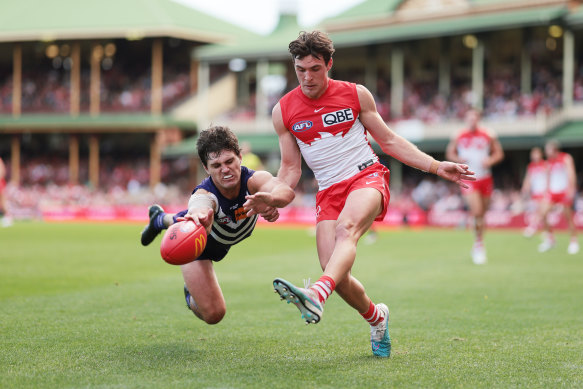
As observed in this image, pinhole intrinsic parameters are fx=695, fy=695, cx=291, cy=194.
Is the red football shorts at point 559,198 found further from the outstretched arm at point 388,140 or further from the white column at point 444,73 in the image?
the white column at point 444,73

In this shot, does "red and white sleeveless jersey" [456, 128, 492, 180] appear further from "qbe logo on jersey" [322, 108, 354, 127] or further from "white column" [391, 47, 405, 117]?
"white column" [391, 47, 405, 117]

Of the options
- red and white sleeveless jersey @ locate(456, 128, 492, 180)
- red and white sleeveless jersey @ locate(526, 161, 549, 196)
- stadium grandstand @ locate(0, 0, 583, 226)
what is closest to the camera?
red and white sleeveless jersey @ locate(456, 128, 492, 180)

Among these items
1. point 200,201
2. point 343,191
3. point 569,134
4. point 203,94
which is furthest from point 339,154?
point 203,94

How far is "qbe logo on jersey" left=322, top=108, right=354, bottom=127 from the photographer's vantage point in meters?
5.50

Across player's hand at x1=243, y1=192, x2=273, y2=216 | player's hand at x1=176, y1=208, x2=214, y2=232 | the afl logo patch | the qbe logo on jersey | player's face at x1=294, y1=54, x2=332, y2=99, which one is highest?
player's face at x1=294, y1=54, x2=332, y2=99

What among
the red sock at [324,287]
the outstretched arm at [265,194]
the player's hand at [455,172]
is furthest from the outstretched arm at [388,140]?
the red sock at [324,287]

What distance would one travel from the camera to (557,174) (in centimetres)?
1625

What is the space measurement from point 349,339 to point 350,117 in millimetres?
1911

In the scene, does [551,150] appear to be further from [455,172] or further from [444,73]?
[444,73]

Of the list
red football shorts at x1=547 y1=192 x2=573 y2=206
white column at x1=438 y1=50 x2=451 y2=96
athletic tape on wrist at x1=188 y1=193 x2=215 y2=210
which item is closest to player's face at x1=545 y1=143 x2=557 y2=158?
red football shorts at x1=547 y1=192 x2=573 y2=206

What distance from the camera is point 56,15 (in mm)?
→ 44938

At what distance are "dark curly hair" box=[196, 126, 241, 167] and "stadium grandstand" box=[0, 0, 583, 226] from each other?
21.5m

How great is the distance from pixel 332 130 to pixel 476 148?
787cm

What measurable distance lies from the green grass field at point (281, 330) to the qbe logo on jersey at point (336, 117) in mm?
1800
